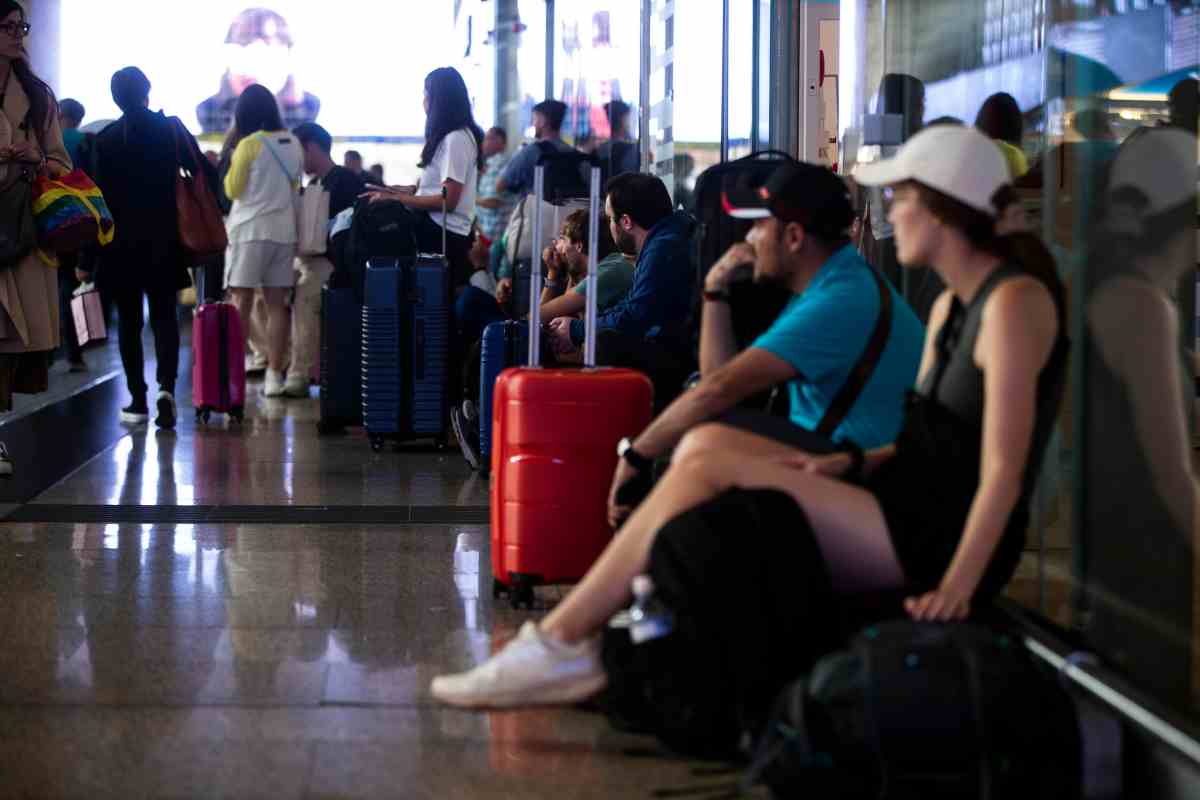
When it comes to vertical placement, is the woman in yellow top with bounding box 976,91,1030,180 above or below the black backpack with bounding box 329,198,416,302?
above

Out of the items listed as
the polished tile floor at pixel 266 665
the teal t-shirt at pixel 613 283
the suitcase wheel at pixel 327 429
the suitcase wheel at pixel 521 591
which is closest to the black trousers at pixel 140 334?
the suitcase wheel at pixel 327 429

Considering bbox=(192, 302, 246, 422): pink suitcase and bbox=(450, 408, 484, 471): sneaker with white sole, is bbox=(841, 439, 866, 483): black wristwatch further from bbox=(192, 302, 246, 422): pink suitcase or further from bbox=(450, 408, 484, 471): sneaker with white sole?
bbox=(192, 302, 246, 422): pink suitcase

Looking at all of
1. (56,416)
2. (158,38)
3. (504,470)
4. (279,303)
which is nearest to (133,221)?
(56,416)

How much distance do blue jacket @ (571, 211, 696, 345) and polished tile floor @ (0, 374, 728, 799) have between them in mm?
922

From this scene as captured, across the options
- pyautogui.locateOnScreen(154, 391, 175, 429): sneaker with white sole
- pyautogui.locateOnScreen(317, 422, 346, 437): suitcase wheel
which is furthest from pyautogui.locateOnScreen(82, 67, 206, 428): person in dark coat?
pyautogui.locateOnScreen(317, 422, 346, 437): suitcase wheel

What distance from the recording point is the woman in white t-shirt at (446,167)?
8.71 m

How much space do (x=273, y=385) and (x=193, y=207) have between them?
2335 mm

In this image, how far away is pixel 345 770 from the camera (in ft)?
10.7

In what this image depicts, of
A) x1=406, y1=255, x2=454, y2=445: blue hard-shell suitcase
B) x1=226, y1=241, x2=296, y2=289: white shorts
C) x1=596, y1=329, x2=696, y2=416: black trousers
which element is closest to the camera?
x1=596, y1=329, x2=696, y2=416: black trousers

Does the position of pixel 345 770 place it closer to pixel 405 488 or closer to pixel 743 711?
pixel 743 711

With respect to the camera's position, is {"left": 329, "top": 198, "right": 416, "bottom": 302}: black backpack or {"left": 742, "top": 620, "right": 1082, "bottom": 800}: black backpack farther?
{"left": 329, "top": 198, "right": 416, "bottom": 302}: black backpack

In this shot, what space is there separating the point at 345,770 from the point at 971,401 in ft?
4.34

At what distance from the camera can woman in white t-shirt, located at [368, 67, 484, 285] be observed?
8.71m

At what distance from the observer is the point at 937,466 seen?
335 cm
